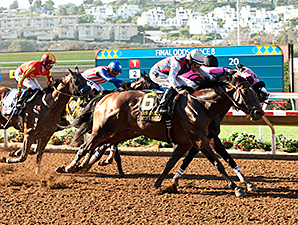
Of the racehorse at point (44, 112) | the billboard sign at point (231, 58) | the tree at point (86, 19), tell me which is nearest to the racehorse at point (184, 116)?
the racehorse at point (44, 112)

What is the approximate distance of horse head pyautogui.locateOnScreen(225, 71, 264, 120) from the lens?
5.89 meters

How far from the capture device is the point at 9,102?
26.2ft

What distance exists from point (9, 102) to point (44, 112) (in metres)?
1.03

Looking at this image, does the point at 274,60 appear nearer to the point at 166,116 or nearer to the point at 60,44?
the point at 166,116

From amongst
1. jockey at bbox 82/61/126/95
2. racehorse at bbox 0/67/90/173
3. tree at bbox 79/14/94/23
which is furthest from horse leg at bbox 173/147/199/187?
tree at bbox 79/14/94/23

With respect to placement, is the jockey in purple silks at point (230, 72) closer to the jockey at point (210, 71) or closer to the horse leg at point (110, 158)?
→ the jockey at point (210, 71)

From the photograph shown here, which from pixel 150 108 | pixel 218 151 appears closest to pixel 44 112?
pixel 150 108

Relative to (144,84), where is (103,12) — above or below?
above

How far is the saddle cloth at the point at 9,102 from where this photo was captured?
7938 mm

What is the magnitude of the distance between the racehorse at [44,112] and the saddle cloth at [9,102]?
0.59 m

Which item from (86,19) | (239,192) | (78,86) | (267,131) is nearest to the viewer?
(239,192)

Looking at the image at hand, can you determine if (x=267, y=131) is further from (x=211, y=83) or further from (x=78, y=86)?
(x=78, y=86)

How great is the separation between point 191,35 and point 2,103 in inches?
5798

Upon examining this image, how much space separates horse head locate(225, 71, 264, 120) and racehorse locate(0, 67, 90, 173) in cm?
221
